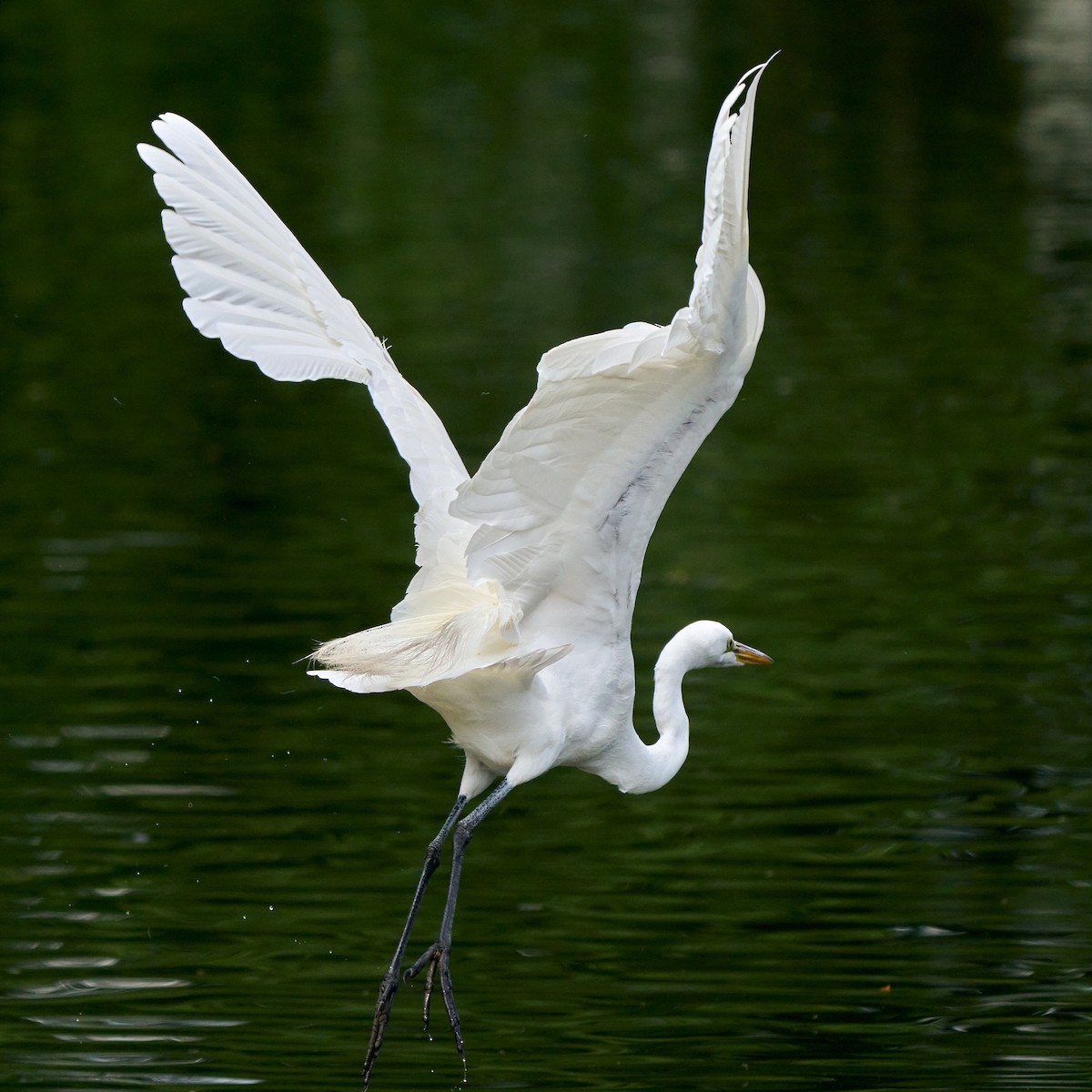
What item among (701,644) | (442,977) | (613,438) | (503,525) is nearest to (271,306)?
(503,525)

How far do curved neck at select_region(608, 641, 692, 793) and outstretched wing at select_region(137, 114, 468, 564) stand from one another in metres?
0.79

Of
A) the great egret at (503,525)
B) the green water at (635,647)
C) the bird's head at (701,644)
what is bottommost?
the green water at (635,647)

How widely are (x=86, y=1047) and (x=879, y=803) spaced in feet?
10.4

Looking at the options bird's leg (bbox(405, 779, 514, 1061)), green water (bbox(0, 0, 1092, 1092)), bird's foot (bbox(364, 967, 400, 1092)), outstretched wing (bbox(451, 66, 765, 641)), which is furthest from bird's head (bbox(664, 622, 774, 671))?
bird's foot (bbox(364, 967, 400, 1092))

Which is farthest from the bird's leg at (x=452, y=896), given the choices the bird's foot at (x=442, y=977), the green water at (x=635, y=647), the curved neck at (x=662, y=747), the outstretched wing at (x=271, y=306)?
the outstretched wing at (x=271, y=306)

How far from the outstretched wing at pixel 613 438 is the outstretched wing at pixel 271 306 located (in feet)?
1.41

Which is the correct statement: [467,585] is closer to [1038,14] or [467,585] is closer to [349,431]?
[349,431]

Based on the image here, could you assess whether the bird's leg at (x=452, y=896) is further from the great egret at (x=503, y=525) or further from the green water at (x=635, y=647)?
the green water at (x=635, y=647)

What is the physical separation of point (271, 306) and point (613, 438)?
4.32 feet

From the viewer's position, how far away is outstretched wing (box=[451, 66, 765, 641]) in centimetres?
479

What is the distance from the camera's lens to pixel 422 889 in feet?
20.2

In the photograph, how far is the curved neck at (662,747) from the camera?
20.7 ft

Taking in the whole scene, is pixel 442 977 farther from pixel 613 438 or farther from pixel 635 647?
pixel 635 647

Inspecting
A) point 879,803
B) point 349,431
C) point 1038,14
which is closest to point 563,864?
point 879,803
